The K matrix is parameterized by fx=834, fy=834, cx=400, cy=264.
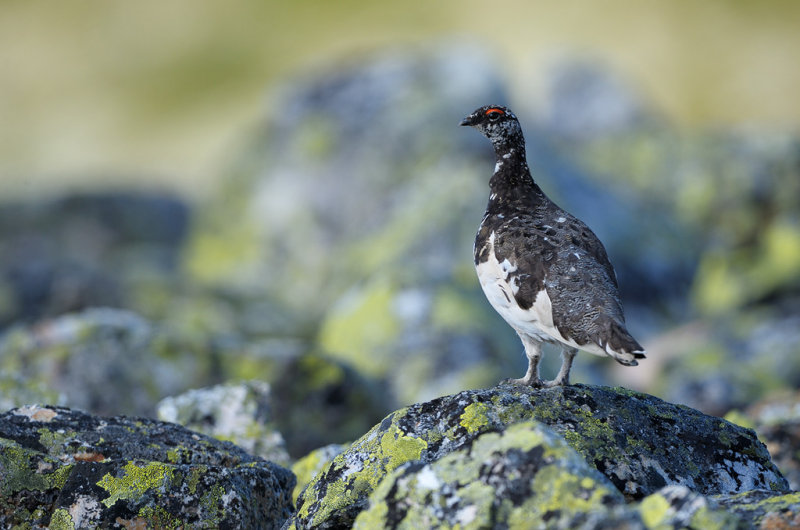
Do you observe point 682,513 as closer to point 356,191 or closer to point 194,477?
point 194,477

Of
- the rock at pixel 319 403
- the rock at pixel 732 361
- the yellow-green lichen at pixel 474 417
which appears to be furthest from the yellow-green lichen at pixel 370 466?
the rock at pixel 732 361

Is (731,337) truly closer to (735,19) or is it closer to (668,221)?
(668,221)

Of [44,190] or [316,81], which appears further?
[44,190]

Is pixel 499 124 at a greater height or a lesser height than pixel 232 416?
greater

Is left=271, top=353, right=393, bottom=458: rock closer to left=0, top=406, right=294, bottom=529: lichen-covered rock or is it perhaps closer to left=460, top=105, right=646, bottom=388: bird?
left=0, top=406, right=294, bottom=529: lichen-covered rock

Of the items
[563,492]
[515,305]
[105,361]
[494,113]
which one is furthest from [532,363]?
[105,361]

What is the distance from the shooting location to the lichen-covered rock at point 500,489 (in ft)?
16.5

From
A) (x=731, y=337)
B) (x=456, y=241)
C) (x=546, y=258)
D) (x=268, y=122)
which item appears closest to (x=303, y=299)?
(x=456, y=241)

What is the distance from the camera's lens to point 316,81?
3766 cm

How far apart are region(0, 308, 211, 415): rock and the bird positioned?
24.9ft

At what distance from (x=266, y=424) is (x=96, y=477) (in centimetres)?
393

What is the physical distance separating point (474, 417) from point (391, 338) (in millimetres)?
11729

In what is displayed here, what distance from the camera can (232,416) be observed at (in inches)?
425

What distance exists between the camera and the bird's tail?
669 centimetres
